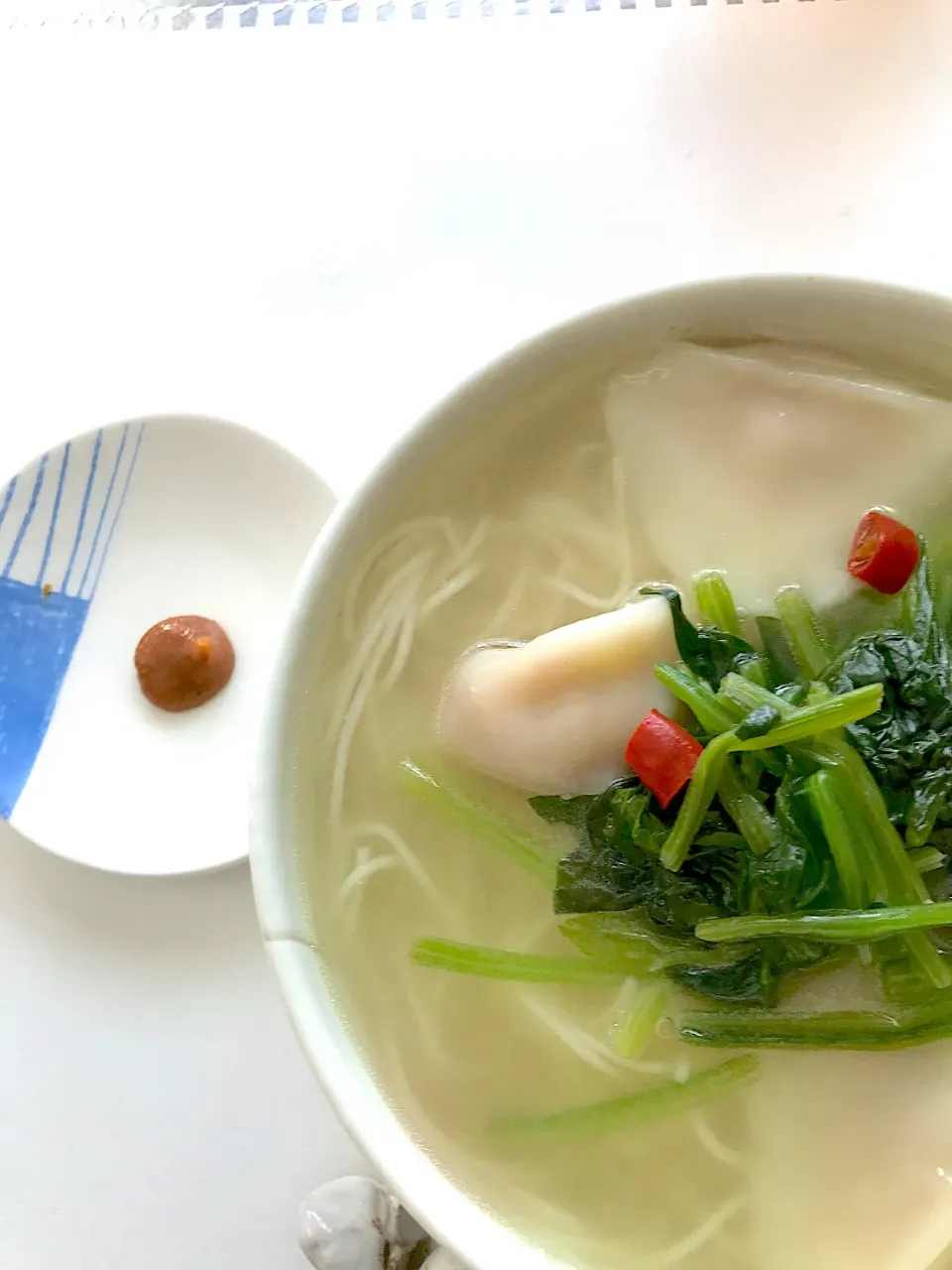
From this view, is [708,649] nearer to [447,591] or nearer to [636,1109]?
[447,591]

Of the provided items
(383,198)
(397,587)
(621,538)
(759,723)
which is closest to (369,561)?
(397,587)

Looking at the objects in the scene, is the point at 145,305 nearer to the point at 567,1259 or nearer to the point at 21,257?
the point at 21,257

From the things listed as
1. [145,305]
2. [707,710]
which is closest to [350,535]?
[707,710]

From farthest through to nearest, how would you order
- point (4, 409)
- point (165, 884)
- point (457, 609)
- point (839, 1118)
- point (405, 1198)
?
point (4, 409) → point (165, 884) → point (457, 609) → point (839, 1118) → point (405, 1198)

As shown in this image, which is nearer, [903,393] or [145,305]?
[903,393]

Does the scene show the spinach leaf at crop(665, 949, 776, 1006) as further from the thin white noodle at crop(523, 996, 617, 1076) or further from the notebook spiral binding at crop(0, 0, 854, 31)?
the notebook spiral binding at crop(0, 0, 854, 31)

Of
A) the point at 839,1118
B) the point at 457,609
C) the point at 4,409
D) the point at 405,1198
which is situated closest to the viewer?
the point at 405,1198

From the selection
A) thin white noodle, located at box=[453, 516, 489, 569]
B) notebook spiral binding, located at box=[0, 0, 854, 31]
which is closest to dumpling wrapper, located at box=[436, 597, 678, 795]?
thin white noodle, located at box=[453, 516, 489, 569]
